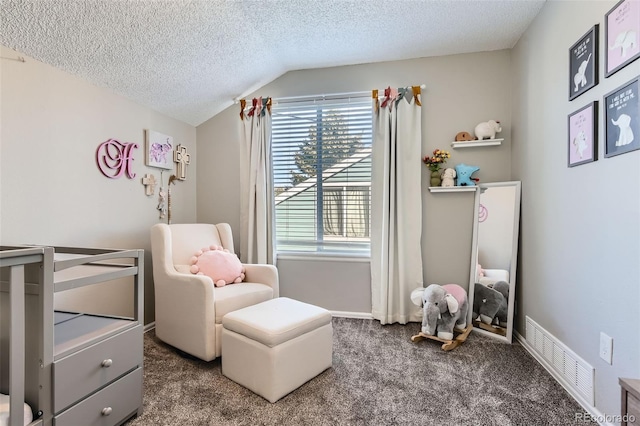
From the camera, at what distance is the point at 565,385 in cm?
173

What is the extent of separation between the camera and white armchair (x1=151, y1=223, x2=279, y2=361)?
195 cm

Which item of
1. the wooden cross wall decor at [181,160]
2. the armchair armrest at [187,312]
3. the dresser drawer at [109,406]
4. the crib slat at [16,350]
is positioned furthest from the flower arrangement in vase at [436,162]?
the crib slat at [16,350]

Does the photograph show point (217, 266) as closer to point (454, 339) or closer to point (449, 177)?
point (454, 339)

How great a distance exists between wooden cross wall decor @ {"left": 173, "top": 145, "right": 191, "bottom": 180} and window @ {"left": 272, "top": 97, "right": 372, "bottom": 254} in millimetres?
846

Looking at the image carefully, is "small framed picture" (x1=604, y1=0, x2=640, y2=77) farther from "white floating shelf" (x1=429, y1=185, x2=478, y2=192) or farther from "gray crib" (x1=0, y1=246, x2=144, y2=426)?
"gray crib" (x1=0, y1=246, x2=144, y2=426)

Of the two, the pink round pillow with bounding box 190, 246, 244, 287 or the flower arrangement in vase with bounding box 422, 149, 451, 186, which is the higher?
the flower arrangement in vase with bounding box 422, 149, 451, 186

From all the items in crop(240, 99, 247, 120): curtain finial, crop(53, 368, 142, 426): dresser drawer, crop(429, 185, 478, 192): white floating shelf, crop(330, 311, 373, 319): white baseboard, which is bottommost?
crop(330, 311, 373, 319): white baseboard

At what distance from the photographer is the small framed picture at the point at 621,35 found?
1277 millimetres

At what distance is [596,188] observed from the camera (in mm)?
1521

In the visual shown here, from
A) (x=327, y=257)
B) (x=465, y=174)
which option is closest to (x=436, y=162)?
(x=465, y=174)

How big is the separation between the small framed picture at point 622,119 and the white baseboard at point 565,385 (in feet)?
3.97

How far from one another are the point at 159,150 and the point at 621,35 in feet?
9.90

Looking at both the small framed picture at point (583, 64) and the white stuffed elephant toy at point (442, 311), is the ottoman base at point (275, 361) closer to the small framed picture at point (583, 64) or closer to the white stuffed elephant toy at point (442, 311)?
the white stuffed elephant toy at point (442, 311)

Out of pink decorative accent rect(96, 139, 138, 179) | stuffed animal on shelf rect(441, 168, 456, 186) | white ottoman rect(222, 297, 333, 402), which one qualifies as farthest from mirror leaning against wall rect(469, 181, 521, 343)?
pink decorative accent rect(96, 139, 138, 179)
